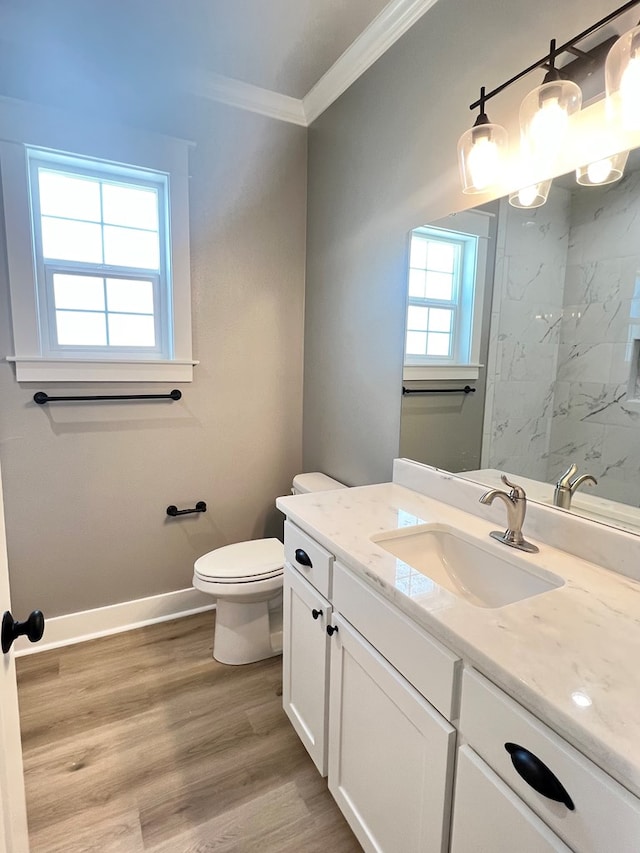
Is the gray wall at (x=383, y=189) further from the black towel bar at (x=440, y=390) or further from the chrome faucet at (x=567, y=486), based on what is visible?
the chrome faucet at (x=567, y=486)

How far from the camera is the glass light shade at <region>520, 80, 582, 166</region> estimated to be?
3.54 feet

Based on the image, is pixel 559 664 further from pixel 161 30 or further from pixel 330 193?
pixel 161 30

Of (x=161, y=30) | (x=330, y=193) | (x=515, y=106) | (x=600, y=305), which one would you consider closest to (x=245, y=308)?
(x=330, y=193)

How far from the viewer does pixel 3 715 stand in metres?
0.72

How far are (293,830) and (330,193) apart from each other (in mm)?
2577

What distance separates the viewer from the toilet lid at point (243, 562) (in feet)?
6.36

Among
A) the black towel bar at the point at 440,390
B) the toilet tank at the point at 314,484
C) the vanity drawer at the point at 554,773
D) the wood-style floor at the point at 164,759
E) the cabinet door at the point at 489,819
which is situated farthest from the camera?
the toilet tank at the point at 314,484

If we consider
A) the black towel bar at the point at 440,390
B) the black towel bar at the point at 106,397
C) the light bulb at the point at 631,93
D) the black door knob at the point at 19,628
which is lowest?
the black door knob at the point at 19,628

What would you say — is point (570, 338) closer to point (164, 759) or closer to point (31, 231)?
point (164, 759)

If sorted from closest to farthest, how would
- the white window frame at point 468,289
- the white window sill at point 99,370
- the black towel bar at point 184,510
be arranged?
the white window frame at point 468,289, the white window sill at point 99,370, the black towel bar at point 184,510

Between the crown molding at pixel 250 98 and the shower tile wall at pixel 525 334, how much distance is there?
155 cm

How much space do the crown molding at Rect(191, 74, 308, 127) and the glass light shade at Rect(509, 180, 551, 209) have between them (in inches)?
61.8

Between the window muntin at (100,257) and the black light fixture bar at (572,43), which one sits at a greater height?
the black light fixture bar at (572,43)

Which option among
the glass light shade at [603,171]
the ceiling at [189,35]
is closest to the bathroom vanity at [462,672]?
the glass light shade at [603,171]
